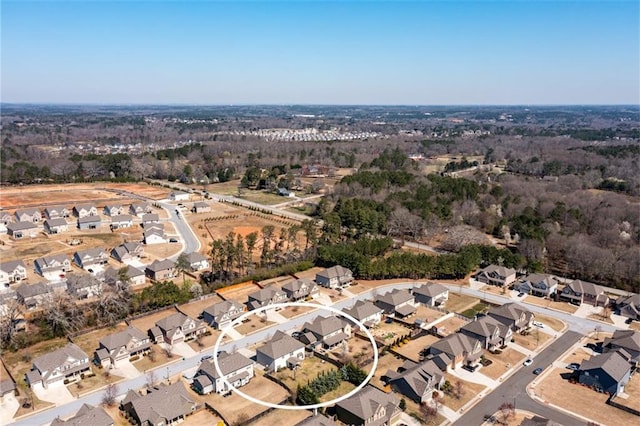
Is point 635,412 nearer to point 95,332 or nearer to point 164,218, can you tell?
point 95,332

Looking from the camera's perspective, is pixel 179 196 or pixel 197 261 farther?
pixel 179 196

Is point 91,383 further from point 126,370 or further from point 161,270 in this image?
point 161,270

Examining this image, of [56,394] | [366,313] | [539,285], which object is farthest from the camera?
[539,285]

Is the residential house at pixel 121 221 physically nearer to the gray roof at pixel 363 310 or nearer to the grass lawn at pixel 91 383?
the grass lawn at pixel 91 383

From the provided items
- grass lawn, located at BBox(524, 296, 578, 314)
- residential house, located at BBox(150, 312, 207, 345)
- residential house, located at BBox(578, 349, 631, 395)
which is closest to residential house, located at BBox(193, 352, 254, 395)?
residential house, located at BBox(150, 312, 207, 345)

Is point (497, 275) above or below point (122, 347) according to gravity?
above

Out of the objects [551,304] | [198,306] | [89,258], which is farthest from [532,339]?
[89,258]

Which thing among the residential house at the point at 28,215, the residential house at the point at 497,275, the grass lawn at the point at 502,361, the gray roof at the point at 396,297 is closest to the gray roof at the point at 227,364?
the gray roof at the point at 396,297

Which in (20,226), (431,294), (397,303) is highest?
(20,226)
